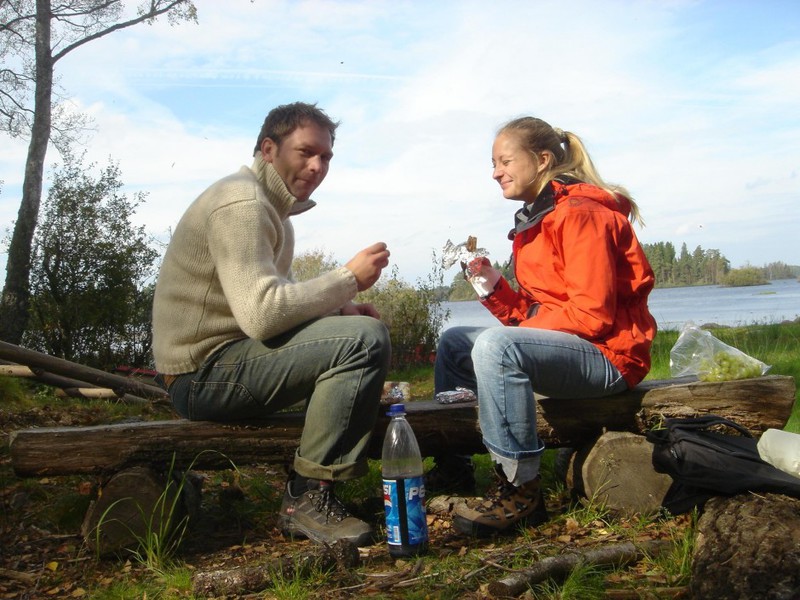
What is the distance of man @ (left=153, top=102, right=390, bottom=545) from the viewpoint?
3.21 metres

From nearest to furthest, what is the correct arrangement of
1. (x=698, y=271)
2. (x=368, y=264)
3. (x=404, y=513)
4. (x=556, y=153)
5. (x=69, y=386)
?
(x=404, y=513), (x=368, y=264), (x=556, y=153), (x=69, y=386), (x=698, y=271)

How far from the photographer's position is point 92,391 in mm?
7059

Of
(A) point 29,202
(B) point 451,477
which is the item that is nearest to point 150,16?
(A) point 29,202

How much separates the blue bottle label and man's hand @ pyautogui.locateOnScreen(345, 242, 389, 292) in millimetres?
860

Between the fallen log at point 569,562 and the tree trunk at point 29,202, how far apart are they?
794 cm

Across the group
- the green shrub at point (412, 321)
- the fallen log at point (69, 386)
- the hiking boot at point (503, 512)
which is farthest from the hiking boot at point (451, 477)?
the green shrub at point (412, 321)

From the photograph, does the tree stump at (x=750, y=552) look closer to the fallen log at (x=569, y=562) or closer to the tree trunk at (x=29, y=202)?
the fallen log at (x=569, y=562)

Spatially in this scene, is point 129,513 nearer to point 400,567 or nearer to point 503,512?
point 400,567

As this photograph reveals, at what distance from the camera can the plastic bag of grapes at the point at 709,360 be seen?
3.71m

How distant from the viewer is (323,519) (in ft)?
10.8

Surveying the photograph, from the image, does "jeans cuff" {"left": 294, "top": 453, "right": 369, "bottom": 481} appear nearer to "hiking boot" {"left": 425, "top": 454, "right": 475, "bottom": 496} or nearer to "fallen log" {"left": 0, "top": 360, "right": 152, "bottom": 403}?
"hiking boot" {"left": 425, "top": 454, "right": 475, "bottom": 496}

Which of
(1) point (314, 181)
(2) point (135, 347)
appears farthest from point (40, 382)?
(1) point (314, 181)

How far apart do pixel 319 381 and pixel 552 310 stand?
114cm

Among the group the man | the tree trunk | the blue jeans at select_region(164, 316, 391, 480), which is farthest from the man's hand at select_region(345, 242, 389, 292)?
the tree trunk
